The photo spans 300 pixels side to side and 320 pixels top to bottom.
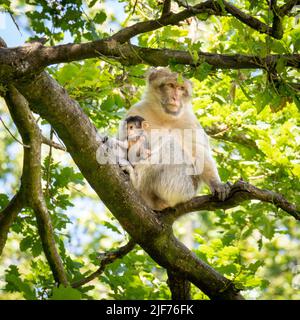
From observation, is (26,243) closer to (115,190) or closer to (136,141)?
(136,141)

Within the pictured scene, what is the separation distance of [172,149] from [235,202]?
1636 millimetres

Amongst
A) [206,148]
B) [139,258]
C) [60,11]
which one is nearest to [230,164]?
[206,148]

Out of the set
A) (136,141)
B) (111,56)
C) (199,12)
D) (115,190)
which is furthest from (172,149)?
(199,12)

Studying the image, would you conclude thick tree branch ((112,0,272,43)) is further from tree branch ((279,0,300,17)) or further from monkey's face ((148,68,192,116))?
monkey's face ((148,68,192,116))

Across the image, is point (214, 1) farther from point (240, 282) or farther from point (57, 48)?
point (240, 282)

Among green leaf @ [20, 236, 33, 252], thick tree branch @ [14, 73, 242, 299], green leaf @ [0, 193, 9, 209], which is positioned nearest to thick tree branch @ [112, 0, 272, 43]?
thick tree branch @ [14, 73, 242, 299]

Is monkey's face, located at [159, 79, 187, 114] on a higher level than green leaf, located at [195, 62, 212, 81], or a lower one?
higher

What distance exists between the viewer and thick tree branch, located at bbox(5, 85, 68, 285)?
596 cm

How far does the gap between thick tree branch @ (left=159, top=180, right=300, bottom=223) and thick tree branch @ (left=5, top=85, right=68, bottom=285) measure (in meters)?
1.37

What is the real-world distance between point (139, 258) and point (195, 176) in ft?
4.26

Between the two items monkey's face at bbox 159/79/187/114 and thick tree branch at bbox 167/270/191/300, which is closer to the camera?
thick tree branch at bbox 167/270/191/300

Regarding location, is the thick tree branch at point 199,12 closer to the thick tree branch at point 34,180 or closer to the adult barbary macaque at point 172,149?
the thick tree branch at point 34,180

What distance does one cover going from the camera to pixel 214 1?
4398 mm

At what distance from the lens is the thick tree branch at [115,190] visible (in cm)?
460
